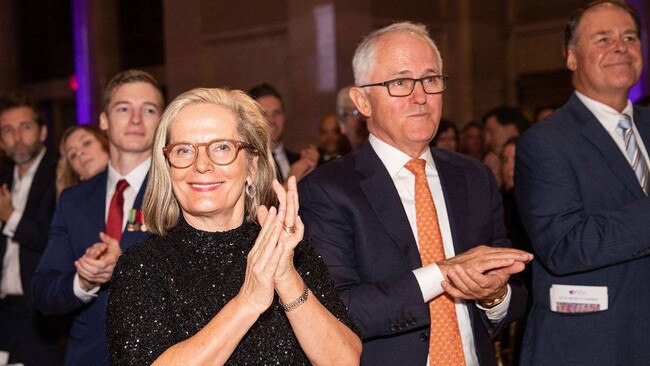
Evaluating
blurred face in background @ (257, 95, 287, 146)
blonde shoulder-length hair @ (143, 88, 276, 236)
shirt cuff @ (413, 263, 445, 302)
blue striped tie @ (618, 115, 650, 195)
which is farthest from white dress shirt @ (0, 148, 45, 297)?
blue striped tie @ (618, 115, 650, 195)

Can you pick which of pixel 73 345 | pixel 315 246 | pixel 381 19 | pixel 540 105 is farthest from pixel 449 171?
pixel 540 105

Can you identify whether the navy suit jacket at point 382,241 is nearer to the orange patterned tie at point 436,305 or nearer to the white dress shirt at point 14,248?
the orange patterned tie at point 436,305

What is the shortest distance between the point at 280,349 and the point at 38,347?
285 cm

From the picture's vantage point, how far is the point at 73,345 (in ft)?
11.2

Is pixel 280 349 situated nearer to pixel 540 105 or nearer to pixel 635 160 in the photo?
pixel 635 160

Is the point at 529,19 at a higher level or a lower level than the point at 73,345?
higher

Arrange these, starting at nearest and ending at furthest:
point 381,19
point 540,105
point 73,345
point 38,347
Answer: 1. point 73,345
2. point 38,347
3. point 381,19
4. point 540,105

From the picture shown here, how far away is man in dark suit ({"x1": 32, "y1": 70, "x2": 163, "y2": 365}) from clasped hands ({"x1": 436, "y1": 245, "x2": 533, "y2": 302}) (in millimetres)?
1306

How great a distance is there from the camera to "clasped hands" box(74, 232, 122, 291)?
10.0 ft

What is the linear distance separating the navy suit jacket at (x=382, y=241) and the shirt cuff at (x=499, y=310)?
0.8 inches

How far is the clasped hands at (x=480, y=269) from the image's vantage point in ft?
8.20

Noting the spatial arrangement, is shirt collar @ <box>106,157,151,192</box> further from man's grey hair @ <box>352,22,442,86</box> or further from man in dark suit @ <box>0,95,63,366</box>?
man in dark suit @ <box>0,95,63,366</box>

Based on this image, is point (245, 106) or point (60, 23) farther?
point (60, 23)

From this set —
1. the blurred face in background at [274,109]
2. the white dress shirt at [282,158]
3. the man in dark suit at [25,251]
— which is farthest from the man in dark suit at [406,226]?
the white dress shirt at [282,158]
